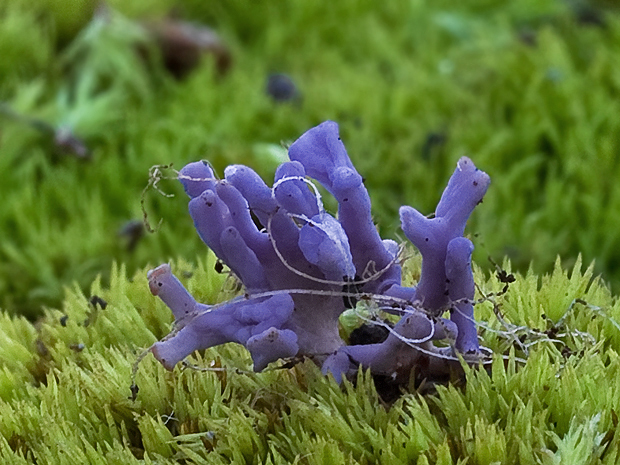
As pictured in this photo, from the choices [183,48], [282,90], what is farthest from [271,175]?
[183,48]

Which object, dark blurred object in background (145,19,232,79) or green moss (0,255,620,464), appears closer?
green moss (0,255,620,464)

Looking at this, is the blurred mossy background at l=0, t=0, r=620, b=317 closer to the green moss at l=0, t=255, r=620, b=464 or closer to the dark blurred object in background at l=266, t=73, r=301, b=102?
the dark blurred object in background at l=266, t=73, r=301, b=102

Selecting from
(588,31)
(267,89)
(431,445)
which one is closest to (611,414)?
(431,445)

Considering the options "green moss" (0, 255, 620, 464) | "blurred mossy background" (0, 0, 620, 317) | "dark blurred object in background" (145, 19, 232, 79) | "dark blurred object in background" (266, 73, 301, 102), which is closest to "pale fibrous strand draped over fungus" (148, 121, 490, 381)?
"green moss" (0, 255, 620, 464)

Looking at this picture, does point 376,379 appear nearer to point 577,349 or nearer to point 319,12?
point 577,349

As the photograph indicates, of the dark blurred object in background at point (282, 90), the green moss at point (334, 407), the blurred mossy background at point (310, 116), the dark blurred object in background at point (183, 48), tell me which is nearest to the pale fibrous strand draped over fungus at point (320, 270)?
the green moss at point (334, 407)

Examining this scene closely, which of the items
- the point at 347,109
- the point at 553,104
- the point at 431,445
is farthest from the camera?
the point at 347,109

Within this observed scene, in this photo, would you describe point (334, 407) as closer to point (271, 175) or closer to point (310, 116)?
point (271, 175)

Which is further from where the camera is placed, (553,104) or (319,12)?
(319,12)
